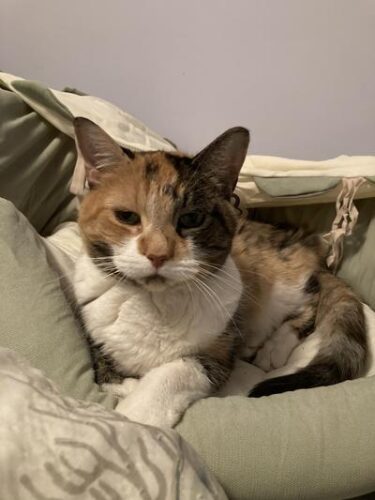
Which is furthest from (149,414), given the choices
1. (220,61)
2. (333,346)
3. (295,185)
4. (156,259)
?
(220,61)

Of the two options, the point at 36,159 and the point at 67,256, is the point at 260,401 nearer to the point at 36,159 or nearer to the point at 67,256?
the point at 67,256

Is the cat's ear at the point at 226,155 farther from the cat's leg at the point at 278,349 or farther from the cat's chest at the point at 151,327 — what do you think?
the cat's leg at the point at 278,349

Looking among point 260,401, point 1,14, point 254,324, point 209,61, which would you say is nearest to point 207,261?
point 260,401

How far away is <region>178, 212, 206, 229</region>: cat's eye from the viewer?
106 cm

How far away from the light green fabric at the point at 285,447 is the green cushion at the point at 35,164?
0.89 m

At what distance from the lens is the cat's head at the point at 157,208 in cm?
100

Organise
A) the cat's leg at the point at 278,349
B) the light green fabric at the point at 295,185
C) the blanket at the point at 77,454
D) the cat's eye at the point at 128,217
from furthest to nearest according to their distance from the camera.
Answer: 1. the light green fabric at the point at 295,185
2. the cat's leg at the point at 278,349
3. the cat's eye at the point at 128,217
4. the blanket at the point at 77,454

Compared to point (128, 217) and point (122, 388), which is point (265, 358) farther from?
point (128, 217)

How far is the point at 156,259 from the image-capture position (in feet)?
3.17

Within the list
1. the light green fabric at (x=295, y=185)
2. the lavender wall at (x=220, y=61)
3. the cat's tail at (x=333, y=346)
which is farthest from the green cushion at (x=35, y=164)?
the cat's tail at (x=333, y=346)

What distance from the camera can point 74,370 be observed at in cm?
107

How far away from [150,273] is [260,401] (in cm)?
35

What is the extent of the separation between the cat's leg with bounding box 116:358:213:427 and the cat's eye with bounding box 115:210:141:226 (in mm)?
324

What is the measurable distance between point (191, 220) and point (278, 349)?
57 centimetres
